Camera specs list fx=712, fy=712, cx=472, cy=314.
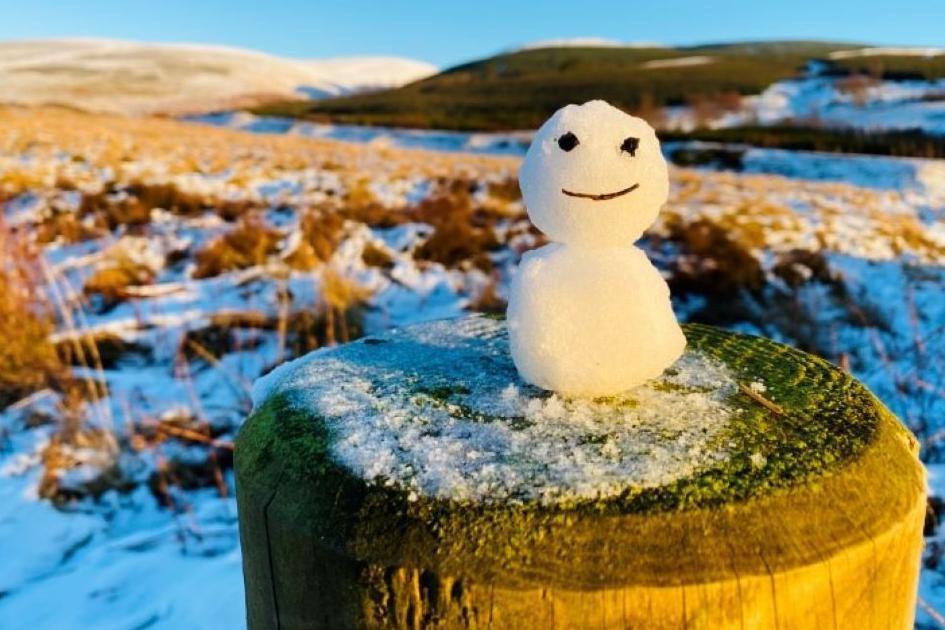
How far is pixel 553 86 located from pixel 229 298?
45.8 metres

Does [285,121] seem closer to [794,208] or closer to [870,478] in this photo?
[794,208]

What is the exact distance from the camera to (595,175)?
108cm

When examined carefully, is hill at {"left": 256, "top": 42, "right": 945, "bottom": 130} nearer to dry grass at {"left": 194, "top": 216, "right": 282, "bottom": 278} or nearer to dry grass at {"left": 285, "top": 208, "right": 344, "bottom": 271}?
dry grass at {"left": 285, "top": 208, "right": 344, "bottom": 271}

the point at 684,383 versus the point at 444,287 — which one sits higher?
the point at 684,383

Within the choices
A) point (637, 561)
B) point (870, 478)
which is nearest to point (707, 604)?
point (637, 561)

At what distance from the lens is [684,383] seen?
49.8 inches

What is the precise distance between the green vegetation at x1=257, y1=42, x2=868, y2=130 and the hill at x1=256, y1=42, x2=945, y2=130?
0.06m

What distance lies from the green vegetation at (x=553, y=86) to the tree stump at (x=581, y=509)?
29.3 m

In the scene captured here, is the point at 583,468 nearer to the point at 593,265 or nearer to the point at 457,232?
the point at 593,265

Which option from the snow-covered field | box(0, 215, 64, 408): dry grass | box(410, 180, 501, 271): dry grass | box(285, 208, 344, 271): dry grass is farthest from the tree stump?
box(410, 180, 501, 271): dry grass

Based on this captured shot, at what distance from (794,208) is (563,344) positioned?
8.09m

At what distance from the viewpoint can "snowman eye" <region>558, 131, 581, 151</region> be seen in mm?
1090

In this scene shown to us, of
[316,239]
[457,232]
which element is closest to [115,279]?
[316,239]

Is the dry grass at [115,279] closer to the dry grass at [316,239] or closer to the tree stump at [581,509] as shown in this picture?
the dry grass at [316,239]
